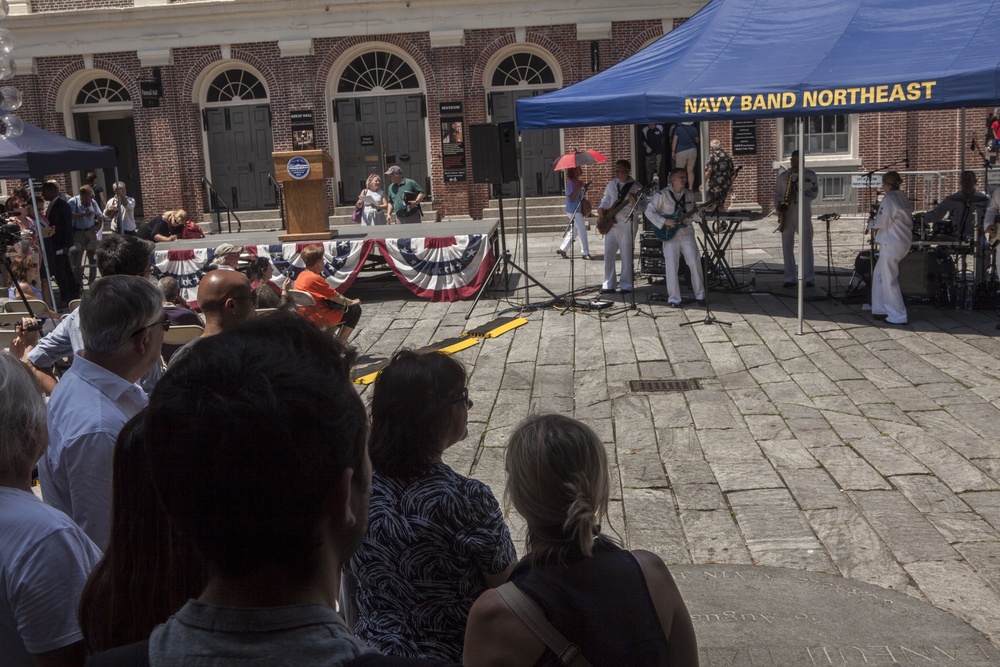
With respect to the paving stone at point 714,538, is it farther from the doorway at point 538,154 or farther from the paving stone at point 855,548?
the doorway at point 538,154

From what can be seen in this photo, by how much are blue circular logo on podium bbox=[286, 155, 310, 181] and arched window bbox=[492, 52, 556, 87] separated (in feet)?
29.1

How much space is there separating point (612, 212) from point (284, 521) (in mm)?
12281

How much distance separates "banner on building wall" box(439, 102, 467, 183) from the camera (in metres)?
21.8

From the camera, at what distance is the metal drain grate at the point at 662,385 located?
8.66 metres

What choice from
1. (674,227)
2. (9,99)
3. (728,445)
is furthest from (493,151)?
(728,445)

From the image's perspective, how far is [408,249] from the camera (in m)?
13.4

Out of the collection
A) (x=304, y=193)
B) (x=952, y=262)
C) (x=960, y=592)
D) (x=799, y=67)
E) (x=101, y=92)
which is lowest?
(x=960, y=592)

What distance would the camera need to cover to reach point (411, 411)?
2.80m

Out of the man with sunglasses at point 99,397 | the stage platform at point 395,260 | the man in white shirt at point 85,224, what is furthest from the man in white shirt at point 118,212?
the man with sunglasses at point 99,397

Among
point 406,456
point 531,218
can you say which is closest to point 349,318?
point 406,456

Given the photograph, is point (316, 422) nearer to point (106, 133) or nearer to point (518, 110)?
point (518, 110)

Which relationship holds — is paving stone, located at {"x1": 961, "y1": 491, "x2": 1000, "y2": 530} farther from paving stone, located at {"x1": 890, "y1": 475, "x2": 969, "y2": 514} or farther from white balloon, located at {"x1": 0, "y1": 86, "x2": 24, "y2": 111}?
white balloon, located at {"x1": 0, "y1": 86, "x2": 24, "y2": 111}

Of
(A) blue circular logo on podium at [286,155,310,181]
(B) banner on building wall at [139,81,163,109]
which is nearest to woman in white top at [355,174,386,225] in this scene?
(A) blue circular logo on podium at [286,155,310,181]

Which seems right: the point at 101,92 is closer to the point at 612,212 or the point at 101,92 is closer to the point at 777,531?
the point at 612,212
